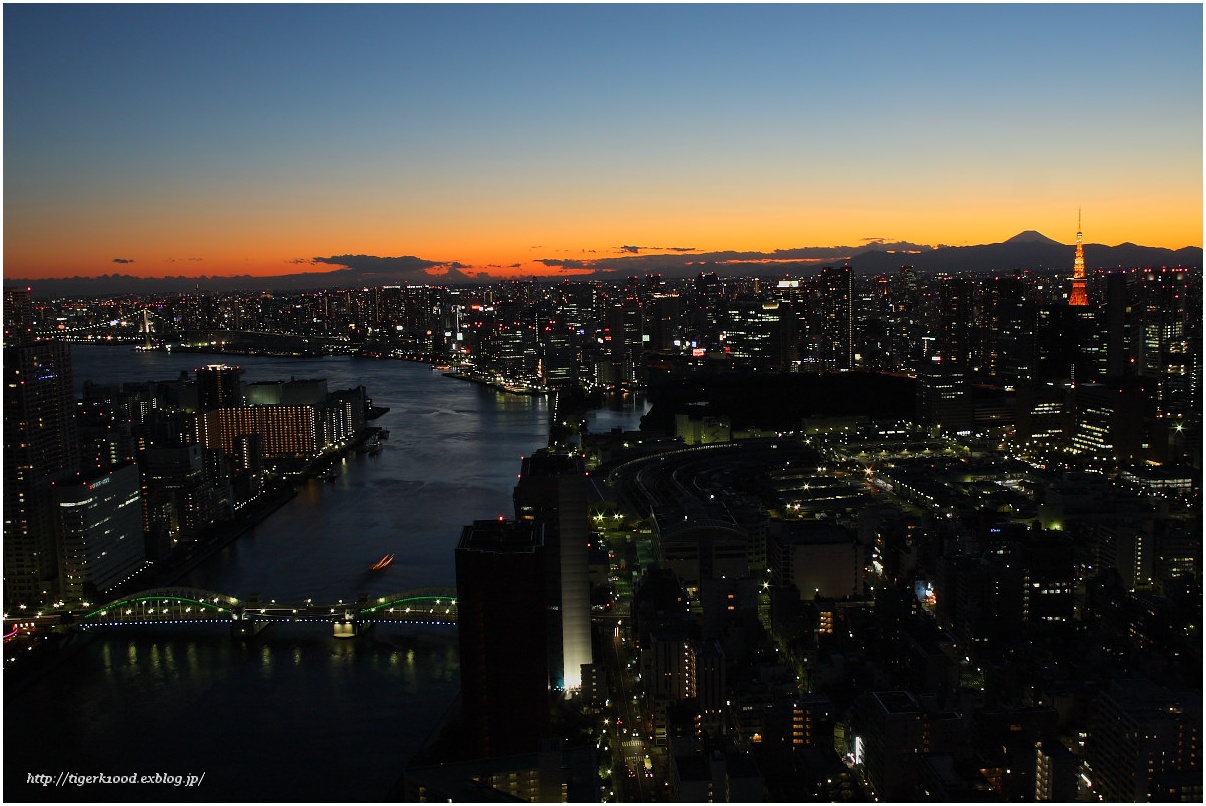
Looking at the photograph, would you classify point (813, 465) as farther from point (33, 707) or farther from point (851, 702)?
point (33, 707)

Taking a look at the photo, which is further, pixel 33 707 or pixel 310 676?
pixel 310 676

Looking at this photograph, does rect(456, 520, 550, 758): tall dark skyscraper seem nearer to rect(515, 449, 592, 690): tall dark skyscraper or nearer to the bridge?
rect(515, 449, 592, 690): tall dark skyscraper

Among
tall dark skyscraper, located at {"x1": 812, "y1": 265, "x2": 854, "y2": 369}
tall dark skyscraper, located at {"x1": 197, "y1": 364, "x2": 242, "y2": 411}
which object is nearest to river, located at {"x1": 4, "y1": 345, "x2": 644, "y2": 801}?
tall dark skyscraper, located at {"x1": 197, "y1": 364, "x2": 242, "y2": 411}

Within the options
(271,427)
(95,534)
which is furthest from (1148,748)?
(271,427)

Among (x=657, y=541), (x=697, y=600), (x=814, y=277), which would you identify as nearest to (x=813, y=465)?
(x=657, y=541)

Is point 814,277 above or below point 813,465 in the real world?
above

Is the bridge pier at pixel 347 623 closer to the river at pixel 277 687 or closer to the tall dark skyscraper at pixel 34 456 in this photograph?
the river at pixel 277 687
